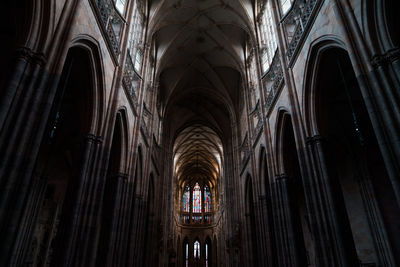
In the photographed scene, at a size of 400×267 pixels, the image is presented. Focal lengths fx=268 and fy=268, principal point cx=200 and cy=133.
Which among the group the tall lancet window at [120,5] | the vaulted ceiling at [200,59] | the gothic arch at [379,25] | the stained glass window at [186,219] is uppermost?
the vaulted ceiling at [200,59]

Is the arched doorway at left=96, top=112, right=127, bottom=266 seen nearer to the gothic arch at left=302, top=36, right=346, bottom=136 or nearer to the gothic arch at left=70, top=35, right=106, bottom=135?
the gothic arch at left=70, top=35, right=106, bottom=135


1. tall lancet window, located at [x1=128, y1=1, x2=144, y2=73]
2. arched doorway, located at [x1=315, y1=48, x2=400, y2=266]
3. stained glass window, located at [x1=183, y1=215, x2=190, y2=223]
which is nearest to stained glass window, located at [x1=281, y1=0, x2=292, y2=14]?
arched doorway, located at [x1=315, y1=48, x2=400, y2=266]

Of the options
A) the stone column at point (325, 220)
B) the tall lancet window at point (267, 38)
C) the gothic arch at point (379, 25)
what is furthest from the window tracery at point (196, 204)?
the gothic arch at point (379, 25)

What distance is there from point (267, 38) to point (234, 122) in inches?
379

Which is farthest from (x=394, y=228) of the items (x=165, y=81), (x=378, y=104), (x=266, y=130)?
(x=165, y=81)

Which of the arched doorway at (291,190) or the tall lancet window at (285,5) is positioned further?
the tall lancet window at (285,5)

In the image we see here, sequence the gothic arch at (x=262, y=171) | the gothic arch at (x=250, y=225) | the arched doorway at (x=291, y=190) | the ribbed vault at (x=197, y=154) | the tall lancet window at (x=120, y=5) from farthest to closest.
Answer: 1. the ribbed vault at (x=197, y=154)
2. the gothic arch at (x=250, y=225)
3. the gothic arch at (x=262, y=171)
4. the tall lancet window at (x=120, y=5)
5. the arched doorway at (x=291, y=190)

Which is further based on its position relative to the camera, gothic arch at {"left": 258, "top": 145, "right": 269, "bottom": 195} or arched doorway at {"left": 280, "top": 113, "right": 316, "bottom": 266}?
gothic arch at {"left": 258, "top": 145, "right": 269, "bottom": 195}

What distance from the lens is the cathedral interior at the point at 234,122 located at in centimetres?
497

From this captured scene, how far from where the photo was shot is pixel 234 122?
22625mm

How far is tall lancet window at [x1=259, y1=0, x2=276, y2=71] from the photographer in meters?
13.1

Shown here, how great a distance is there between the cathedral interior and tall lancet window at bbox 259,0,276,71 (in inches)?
4.5

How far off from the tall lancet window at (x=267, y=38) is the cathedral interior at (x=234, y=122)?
0.11 metres

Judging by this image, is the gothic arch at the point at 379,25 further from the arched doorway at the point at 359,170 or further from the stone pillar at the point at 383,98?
the arched doorway at the point at 359,170
